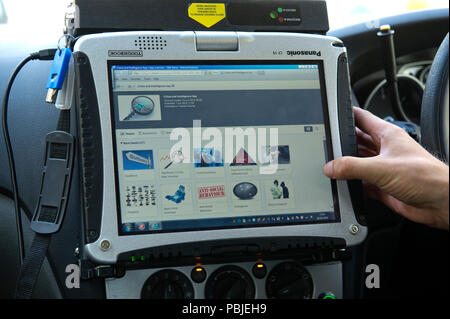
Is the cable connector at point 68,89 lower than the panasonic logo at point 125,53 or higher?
lower

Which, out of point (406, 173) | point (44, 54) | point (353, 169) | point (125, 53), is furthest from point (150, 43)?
point (406, 173)

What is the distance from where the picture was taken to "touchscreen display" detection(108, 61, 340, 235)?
1062mm

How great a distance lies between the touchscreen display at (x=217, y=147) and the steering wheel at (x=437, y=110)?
29cm

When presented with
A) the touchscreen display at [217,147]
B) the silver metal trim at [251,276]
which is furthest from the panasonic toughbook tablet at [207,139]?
the silver metal trim at [251,276]

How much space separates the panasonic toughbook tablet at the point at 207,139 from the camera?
105 cm

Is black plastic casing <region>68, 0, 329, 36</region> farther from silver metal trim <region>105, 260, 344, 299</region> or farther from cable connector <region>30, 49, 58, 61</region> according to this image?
silver metal trim <region>105, 260, 344, 299</region>

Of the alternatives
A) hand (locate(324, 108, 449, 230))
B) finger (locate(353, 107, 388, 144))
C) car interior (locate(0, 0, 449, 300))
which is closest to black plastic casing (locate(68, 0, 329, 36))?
car interior (locate(0, 0, 449, 300))

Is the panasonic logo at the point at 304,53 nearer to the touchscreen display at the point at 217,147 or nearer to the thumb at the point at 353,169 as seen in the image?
the touchscreen display at the point at 217,147

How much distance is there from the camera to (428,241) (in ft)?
5.02

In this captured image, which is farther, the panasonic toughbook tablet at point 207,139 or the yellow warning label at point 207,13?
the yellow warning label at point 207,13

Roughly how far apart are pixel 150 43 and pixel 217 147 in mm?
277

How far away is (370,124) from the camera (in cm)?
127

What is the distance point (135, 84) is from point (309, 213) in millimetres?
478

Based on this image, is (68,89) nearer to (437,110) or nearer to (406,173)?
(406,173)
